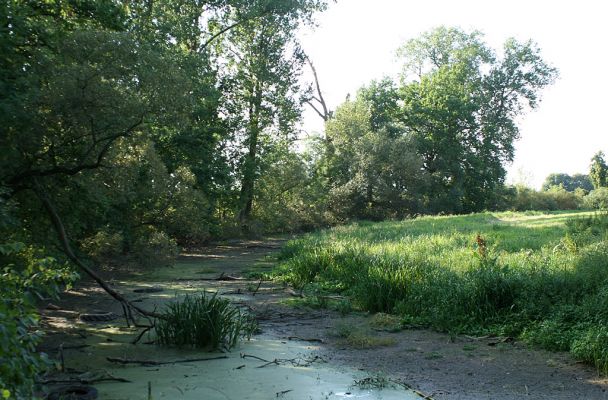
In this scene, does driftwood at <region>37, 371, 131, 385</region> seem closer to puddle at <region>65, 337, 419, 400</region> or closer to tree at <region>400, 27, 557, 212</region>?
puddle at <region>65, 337, 419, 400</region>

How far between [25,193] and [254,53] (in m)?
24.8

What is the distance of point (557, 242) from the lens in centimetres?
1280

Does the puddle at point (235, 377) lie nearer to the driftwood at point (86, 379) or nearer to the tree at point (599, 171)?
the driftwood at point (86, 379)

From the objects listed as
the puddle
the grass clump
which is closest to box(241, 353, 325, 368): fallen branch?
the puddle

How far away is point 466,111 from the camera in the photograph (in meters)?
44.6

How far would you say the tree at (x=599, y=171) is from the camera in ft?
197

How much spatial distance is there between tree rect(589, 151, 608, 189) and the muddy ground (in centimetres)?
5754

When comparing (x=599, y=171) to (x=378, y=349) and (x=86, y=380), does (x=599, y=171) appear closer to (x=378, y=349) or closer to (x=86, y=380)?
(x=378, y=349)

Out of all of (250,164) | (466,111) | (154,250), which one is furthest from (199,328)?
(466,111)

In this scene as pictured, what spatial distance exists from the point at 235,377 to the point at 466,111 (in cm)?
4168

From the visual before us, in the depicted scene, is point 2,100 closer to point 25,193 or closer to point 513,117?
point 25,193

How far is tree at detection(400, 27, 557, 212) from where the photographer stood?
44.4m

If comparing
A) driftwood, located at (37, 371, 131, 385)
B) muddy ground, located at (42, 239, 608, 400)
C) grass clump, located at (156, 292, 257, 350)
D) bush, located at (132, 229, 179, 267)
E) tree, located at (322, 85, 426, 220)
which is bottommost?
muddy ground, located at (42, 239, 608, 400)

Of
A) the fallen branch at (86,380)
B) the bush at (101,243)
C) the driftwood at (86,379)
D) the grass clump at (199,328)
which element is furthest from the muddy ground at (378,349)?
the bush at (101,243)
